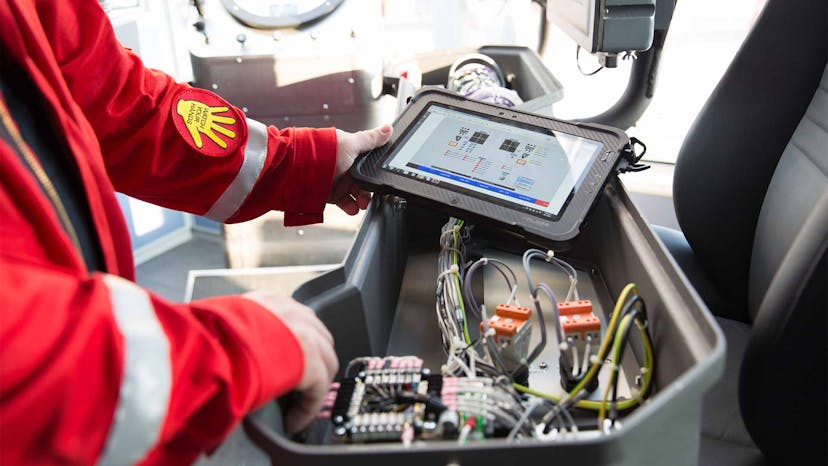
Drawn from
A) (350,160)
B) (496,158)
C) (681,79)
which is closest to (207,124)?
(350,160)

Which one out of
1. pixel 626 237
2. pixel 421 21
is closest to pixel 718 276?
pixel 626 237

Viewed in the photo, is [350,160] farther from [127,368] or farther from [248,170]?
[127,368]

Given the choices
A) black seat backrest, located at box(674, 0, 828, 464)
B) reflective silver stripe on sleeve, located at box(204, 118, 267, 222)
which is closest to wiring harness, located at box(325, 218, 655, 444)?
black seat backrest, located at box(674, 0, 828, 464)

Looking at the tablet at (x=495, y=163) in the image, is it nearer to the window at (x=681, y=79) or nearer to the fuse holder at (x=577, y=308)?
the fuse holder at (x=577, y=308)

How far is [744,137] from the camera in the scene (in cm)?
115

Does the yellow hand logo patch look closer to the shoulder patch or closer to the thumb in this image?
the shoulder patch

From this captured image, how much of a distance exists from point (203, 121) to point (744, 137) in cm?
83

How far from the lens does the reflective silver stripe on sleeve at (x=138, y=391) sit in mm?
479

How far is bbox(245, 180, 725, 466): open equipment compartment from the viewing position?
494 millimetres

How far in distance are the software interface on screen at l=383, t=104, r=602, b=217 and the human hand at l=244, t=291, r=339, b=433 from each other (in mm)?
334

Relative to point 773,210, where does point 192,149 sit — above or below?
above

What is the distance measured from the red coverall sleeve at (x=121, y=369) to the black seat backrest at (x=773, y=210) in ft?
2.00

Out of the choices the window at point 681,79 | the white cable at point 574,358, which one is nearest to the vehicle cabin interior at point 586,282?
the white cable at point 574,358

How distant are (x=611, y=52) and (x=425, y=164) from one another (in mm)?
447
